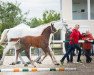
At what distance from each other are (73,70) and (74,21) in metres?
32.6

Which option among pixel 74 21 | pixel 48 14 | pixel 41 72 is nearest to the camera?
pixel 41 72

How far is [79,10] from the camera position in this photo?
5022 cm

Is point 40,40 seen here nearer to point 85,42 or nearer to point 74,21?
point 85,42

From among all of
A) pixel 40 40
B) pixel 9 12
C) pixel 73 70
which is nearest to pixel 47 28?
pixel 40 40

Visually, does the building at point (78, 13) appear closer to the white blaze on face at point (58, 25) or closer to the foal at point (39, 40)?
the white blaze on face at point (58, 25)

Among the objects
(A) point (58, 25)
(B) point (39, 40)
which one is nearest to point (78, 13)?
(A) point (58, 25)

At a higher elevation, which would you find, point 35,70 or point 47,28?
point 47,28

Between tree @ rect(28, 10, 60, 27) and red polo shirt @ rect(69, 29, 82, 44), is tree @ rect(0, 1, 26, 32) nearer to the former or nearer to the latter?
tree @ rect(28, 10, 60, 27)

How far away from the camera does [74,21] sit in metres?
49.1

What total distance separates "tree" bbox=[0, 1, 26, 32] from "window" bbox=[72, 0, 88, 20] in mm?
16821

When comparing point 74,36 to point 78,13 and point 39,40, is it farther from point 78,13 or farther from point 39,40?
point 78,13

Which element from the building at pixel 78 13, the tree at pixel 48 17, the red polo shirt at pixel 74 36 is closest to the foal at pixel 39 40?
the red polo shirt at pixel 74 36

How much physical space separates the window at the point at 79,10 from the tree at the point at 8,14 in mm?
16821

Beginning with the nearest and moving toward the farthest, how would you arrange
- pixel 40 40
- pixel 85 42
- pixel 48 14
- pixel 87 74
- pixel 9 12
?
pixel 87 74, pixel 40 40, pixel 85 42, pixel 9 12, pixel 48 14
